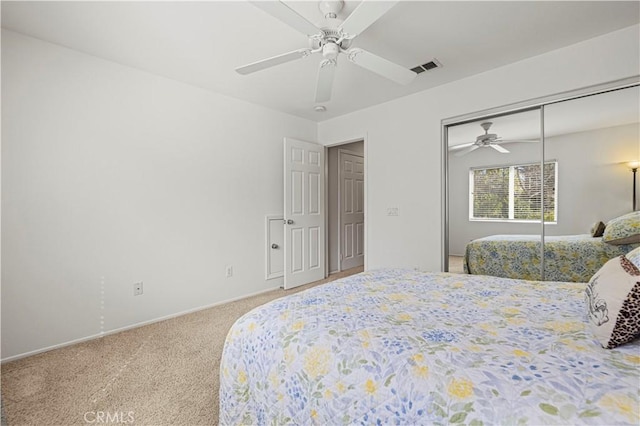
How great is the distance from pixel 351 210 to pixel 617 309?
429 cm

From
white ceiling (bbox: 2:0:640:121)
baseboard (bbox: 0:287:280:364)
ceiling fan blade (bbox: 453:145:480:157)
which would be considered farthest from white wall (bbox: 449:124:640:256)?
baseboard (bbox: 0:287:280:364)

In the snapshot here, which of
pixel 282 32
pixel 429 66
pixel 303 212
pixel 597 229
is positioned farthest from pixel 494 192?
pixel 282 32

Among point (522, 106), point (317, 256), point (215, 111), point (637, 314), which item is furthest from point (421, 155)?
point (637, 314)

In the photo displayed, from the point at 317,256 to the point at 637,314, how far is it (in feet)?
11.6

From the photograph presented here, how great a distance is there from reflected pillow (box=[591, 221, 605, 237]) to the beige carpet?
2990 mm

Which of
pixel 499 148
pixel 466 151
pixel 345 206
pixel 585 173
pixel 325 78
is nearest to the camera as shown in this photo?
pixel 325 78

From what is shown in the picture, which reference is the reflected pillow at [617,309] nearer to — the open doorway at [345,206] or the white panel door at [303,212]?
the white panel door at [303,212]

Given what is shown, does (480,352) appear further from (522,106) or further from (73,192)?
(73,192)

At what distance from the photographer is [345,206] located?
5.00m

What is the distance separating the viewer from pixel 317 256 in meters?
4.23

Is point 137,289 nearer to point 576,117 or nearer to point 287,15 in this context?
point 287,15

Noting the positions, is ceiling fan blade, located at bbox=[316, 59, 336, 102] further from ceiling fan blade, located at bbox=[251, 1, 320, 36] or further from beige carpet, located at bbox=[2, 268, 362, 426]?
beige carpet, located at bbox=[2, 268, 362, 426]

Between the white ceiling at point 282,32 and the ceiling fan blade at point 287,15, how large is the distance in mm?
318

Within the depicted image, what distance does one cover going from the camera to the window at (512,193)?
2.54 metres
